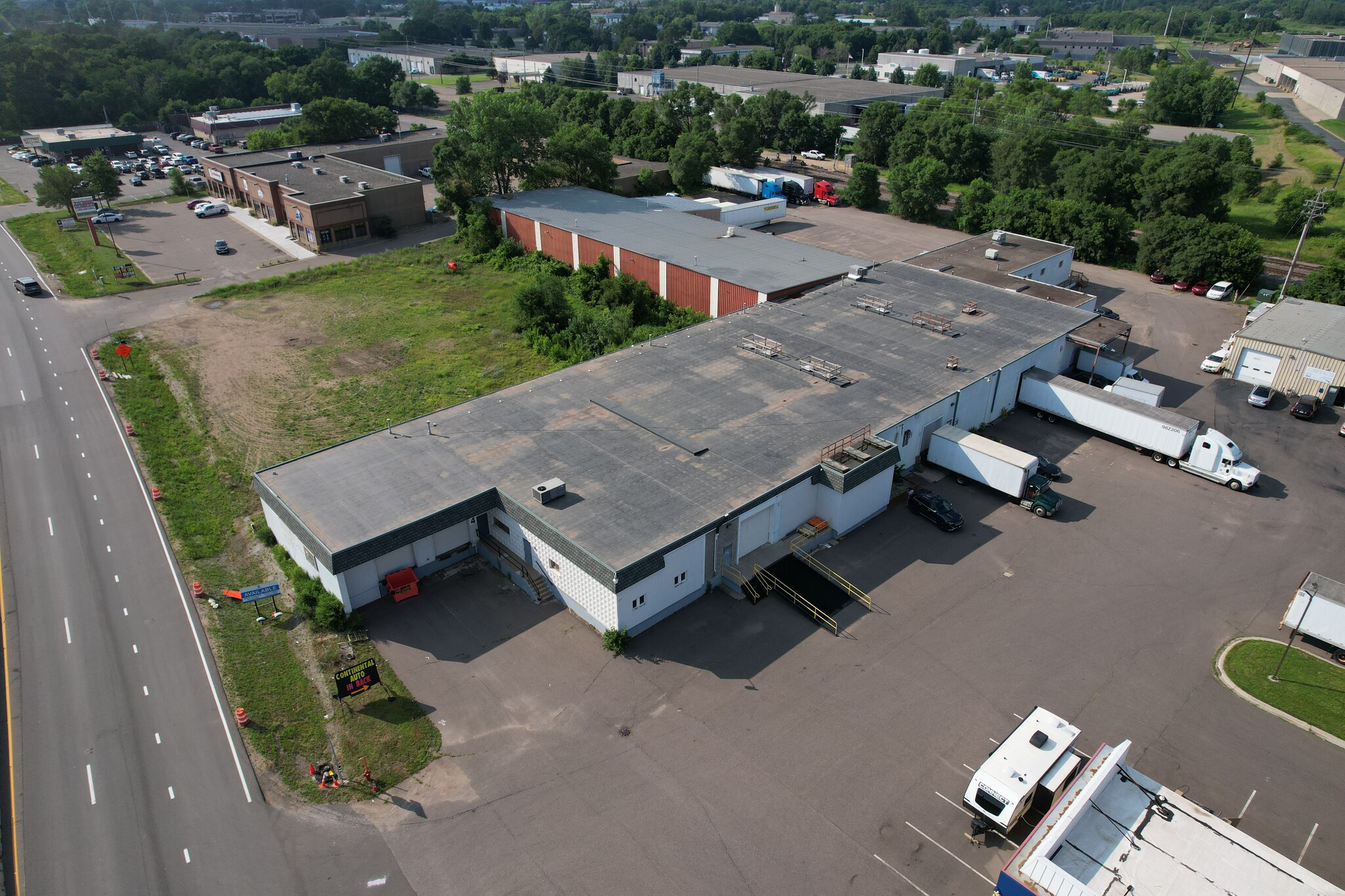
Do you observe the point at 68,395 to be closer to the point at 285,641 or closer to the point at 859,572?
the point at 285,641

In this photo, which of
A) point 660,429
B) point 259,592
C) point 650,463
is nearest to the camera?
point 259,592

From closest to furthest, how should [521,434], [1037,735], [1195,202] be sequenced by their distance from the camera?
[1037,735], [521,434], [1195,202]

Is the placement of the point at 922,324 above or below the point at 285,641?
above

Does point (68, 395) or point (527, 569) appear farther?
point (68, 395)

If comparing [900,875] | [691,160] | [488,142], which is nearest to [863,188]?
[691,160]

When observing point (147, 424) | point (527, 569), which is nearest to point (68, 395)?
point (147, 424)

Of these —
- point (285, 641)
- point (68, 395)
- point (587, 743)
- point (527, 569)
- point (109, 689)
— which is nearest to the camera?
point (587, 743)

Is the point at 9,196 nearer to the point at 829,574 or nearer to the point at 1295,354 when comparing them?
the point at 829,574

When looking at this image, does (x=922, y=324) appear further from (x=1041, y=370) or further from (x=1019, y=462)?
(x=1019, y=462)
